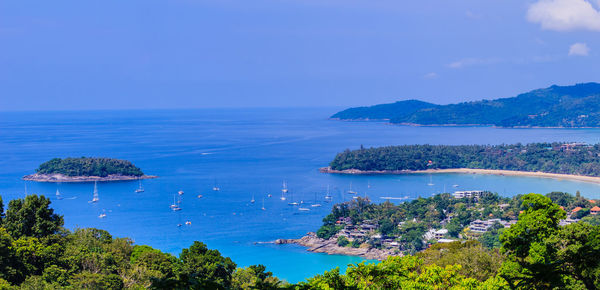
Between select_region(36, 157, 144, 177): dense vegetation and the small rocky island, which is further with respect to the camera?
select_region(36, 157, 144, 177): dense vegetation

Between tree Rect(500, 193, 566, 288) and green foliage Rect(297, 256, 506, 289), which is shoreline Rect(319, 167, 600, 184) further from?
green foliage Rect(297, 256, 506, 289)

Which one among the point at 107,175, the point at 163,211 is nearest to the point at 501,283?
the point at 163,211

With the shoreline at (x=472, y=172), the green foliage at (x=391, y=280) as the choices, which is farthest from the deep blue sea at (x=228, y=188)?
the green foliage at (x=391, y=280)

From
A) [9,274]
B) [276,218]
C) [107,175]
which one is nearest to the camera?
[9,274]

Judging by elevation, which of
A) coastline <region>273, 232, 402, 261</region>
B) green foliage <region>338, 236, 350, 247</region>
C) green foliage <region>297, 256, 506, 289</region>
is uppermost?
green foliage <region>297, 256, 506, 289</region>

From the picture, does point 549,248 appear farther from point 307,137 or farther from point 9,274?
point 307,137

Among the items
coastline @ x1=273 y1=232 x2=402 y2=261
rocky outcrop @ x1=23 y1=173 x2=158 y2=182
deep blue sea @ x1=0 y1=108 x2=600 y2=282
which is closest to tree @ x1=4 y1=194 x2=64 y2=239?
deep blue sea @ x1=0 y1=108 x2=600 y2=282

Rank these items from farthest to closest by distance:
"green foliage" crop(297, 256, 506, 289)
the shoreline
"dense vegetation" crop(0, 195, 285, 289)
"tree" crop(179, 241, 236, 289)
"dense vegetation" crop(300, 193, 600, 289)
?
the shoreline < "tree" crop(179, 241, 236, 289) < "dense vegetation" crop(0, 195, 285, 289) < "dense vegetation" crop(300, 193, 600, 289) < "green foliage" crop(297, 256, 506, 289)
